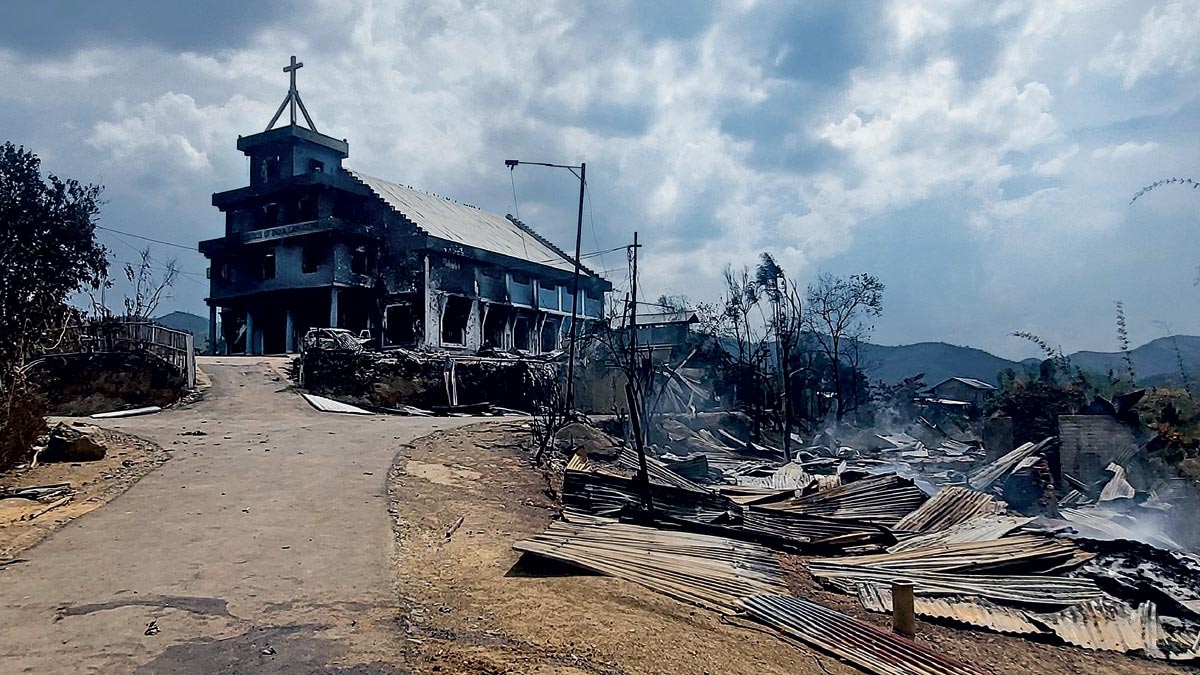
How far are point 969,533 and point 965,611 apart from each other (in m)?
2.38

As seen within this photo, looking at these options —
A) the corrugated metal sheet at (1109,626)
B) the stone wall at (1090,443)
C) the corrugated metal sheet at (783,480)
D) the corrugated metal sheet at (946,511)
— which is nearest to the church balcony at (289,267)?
the corrugated metal sheet at (783,480)

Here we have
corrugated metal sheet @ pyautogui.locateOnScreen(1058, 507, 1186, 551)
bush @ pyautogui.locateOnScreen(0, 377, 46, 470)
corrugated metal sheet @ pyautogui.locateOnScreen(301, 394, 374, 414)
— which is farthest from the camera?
corrugated metal sheet @ pyautogui.locateOnScreen(301, 394, 374, 414)

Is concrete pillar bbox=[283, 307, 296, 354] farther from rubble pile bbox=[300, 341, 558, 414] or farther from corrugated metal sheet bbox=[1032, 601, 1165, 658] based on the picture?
corrugated metal sheet bbox=[1032, 601, 1165, 658]

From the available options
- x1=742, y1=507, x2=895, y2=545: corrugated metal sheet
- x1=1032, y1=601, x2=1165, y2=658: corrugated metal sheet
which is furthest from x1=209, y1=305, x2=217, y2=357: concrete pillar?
x1=1032, y1=601, x2=1165, y2=658: corrugated metal sheet

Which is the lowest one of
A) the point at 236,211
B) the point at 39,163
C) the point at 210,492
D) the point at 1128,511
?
the point at 1128,511

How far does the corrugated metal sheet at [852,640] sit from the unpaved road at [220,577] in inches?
123

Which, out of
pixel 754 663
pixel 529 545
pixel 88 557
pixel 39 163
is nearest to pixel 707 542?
pixel 529 545

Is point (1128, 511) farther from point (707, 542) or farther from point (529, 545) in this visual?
point (529, 545)

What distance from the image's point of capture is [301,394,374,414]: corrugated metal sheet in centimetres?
1761

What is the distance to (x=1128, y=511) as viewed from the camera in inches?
451

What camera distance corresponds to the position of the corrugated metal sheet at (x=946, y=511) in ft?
31.5

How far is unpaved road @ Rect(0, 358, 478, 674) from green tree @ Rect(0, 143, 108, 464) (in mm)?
2411

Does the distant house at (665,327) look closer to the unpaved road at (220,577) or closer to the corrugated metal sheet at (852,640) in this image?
the unpaved road at (220,577)

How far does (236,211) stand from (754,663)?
35.5 m
